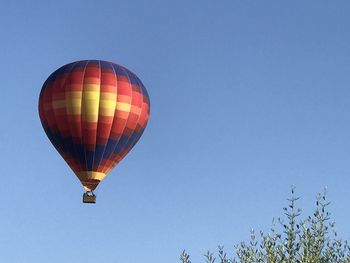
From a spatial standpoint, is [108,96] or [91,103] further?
[91,103]


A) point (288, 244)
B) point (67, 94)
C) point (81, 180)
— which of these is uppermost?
point (67, 94)

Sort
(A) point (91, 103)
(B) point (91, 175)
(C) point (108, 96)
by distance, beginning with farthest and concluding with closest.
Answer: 1. (B) point (91, 175)
2. (A) point (91, 103)
3. (C) point (108, 96)

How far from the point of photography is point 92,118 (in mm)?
72688

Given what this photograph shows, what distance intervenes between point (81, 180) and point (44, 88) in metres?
8.18

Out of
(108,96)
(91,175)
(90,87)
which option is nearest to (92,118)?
(108,96)

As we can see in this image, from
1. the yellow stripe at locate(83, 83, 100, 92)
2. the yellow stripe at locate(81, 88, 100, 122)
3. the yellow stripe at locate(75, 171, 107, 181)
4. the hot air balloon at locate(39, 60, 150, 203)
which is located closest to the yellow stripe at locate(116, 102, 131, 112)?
the hot air balloon at locate(39, 60, 150, 203)

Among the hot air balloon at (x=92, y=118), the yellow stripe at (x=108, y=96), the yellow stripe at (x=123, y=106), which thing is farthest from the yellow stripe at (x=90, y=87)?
the yellow stripe at (x=123, y=106)

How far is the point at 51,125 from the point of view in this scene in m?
74.4

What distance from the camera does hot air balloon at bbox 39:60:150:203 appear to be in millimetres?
72562

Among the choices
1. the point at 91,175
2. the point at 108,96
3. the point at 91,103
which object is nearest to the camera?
the point at 108,96

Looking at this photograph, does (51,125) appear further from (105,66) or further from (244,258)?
(244,258)

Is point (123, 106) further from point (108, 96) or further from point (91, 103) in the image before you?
point (91, 103)

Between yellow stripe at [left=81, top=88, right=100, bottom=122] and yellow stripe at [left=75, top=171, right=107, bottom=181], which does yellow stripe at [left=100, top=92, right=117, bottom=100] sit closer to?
yellow stripe at [left=81, top=88, right=100, bottom=122]

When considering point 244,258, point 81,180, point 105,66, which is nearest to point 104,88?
point 105,66
